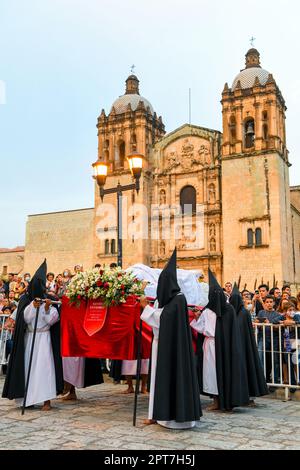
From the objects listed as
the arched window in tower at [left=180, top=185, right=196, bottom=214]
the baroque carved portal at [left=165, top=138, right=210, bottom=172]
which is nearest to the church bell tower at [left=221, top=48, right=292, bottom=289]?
the baroque carved portal at [left=165, top=138, right=210, bottom=172]

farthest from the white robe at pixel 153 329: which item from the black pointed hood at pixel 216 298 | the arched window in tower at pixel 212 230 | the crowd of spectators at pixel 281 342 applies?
the arched window in tower at pixel 212 230

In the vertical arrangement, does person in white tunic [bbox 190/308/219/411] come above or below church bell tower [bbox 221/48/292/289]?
below

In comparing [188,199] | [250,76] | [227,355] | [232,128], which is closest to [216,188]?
[188,199]

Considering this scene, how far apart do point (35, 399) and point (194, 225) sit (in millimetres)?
22887

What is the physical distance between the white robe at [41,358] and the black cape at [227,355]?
2.12 meters

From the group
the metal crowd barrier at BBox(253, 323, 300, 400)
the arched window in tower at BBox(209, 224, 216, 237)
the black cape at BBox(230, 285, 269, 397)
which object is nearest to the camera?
the black cape at BBox(230, 285, 269, 397)

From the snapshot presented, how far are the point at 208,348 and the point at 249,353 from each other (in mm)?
741

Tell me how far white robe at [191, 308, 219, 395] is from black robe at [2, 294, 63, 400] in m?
1.97

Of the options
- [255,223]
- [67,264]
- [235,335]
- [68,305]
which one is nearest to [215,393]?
[235,335]

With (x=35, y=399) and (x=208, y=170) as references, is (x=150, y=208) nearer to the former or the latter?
(x=208, y=170)

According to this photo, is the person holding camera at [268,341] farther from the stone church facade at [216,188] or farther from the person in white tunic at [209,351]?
the stone church facade at [216,188]

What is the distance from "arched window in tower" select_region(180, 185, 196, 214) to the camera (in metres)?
29.5

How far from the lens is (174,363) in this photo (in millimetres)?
5621

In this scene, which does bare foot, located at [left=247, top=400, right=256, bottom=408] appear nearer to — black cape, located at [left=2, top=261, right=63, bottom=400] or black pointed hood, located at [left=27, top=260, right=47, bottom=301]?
black cape, located at [left=2, top=261, right=63, bottom=400]
